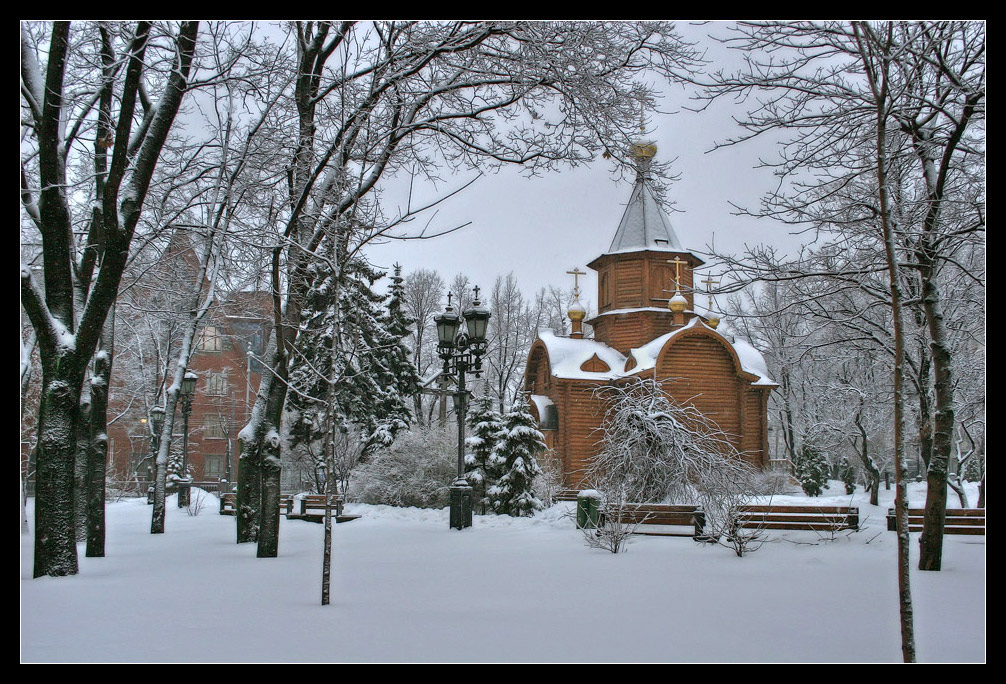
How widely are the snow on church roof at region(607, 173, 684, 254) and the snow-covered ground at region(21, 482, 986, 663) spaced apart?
57.5 feet

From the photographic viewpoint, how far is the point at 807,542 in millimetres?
10789

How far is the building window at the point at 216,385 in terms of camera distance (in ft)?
105

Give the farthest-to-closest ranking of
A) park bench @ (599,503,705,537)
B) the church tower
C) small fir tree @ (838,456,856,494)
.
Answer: small fir tree @ (838,456,856,494) < the church tower < park bench @ (599,503,705,537)

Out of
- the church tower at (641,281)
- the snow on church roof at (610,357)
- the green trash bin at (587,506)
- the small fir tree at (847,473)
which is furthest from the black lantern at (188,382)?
the small fir tree at (847,473)

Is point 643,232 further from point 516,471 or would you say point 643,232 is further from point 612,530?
point 612,530

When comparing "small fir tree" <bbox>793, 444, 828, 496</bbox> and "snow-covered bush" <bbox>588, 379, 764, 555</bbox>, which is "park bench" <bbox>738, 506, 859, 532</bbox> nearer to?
"snow-covered bush" <bbox>588, 379, 764, 555</bbox>

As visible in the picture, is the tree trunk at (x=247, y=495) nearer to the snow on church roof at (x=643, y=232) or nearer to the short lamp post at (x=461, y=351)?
the short lamp post at (x=461, y=351)

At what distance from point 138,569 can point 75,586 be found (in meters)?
1.56

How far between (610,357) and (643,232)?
4.82 meters

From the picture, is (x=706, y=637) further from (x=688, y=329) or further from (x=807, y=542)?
(x=688, y=329)

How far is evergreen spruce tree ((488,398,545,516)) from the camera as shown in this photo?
1723cm

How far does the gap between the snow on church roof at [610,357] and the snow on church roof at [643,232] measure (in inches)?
131

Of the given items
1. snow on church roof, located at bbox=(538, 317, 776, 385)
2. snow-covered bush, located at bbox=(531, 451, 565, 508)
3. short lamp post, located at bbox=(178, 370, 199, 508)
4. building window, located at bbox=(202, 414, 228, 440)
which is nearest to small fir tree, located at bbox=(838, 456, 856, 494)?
snow on church roof, located at bbox=(538, 317, 776, 385)

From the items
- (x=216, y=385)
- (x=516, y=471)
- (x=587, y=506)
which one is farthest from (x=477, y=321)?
(x=216, y=385)
